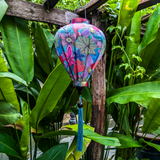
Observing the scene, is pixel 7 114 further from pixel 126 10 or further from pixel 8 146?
pixel 126 10

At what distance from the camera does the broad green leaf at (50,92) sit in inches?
29.1

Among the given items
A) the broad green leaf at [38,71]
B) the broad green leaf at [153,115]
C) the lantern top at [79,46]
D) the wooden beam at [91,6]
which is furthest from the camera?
the broad green leaf at [38,71]

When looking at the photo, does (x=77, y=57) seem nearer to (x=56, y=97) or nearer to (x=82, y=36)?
(x=82, y=36)

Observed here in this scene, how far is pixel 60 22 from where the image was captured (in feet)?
3.69

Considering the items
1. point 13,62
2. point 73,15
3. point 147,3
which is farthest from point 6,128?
point 147,3

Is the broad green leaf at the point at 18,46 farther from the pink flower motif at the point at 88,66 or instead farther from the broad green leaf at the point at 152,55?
the broad green leaf at the point at 152,55

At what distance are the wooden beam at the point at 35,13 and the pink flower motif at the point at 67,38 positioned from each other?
1.79ft

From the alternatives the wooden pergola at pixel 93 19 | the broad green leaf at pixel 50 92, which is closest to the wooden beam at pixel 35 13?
the wooden pergola at pixel 93 19

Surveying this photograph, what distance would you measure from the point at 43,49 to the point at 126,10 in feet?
2.10

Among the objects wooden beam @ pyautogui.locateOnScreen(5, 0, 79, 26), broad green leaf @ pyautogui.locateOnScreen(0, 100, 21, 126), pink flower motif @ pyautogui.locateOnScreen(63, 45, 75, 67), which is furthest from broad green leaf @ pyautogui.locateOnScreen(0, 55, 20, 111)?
wooden beam @ pyautogui.locateOnScreen(5, 0, 79, 26)

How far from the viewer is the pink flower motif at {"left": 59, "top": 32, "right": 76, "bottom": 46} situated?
1.87ft

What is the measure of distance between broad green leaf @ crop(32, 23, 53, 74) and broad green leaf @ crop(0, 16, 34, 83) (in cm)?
7

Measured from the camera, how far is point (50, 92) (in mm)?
752

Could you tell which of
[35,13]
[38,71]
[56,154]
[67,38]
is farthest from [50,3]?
[56,154]
